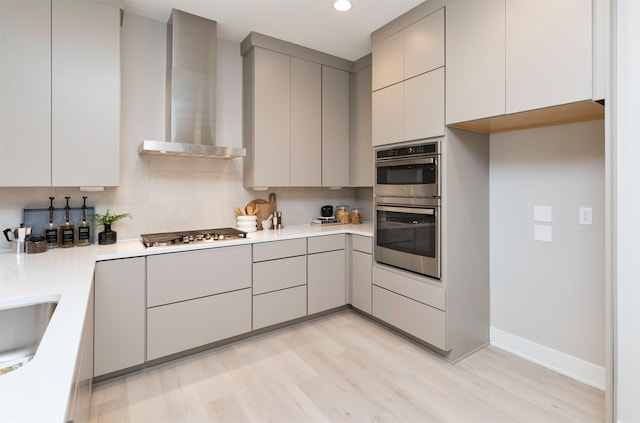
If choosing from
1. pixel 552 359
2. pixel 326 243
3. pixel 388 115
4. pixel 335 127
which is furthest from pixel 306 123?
pixel 552 359

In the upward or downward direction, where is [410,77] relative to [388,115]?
upward

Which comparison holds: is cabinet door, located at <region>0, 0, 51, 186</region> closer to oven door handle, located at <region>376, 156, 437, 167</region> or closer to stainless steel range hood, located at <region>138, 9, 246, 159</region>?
stainless steel range hood, located at <region>138, 9, 246, 159</region>

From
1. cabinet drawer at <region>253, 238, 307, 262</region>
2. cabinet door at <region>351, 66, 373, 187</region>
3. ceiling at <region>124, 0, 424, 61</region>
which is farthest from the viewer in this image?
cabinet door at <region>351, 66, 373, 187</region>

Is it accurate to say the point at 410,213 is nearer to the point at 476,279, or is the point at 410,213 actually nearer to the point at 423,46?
the point at 476,279

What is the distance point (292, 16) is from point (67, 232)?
2.39 metres

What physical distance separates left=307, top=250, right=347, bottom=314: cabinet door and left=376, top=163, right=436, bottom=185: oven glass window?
899mm

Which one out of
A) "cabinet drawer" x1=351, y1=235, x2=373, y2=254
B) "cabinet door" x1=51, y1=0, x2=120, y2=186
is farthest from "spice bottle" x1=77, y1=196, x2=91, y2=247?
"cabinet drawer" x1=351, y1=235, x2=373, y2=254

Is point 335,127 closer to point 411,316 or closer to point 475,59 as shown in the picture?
point 475,59

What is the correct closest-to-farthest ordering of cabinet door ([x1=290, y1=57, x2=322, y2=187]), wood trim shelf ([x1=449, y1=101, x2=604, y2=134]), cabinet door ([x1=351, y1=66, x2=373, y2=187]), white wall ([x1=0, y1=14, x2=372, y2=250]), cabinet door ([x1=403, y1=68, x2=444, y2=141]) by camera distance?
wood trim shelf ([x1=449, y1=101, x2=604, y2=134]) → cabinet door ([x1=403, y1=68, x2=444, y2=141]) → white wall ([x1=0, y1=14, x2=372, y2=250]) → cabinet door ([x1=290, y1=57, x2=322, y2=187]) → cabinet door ([x1=351, y1=66, x2=373, y2=187])

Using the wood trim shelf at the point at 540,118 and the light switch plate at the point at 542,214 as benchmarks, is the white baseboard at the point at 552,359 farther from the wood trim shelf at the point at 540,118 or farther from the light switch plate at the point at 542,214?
the wood trim shelf at the point at 540,118

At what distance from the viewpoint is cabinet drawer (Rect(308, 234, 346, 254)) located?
3.10 meters

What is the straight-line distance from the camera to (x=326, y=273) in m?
3.21

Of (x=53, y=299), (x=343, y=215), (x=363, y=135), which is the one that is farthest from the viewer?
(x=343, y=215)

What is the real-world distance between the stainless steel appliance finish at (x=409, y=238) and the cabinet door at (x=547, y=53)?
93 centimetres
